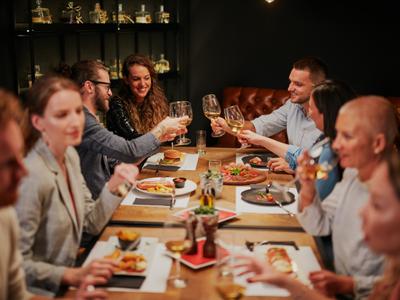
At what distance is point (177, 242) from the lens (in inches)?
83.6

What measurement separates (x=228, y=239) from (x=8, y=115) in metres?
0.85

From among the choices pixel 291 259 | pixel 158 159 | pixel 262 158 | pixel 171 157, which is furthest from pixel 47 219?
pixel 262 158

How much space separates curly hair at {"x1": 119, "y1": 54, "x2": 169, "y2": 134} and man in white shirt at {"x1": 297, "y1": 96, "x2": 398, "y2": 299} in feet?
7.22

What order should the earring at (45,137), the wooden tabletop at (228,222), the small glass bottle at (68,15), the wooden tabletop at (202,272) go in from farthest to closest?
1. the small glass bottle at (68,15)
2. the wooden tabletop at (228,222)
3. the earring at (45,137)
4. the wooden tabletop at (202,272)

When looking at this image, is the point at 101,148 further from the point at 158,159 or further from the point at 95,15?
the point at 95,15

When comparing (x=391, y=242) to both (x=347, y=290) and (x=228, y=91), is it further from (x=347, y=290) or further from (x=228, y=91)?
(x=228, y=91)

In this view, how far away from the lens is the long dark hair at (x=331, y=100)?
2686mm

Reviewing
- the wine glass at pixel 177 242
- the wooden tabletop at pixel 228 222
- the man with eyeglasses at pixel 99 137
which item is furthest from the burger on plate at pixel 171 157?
the wine glass at pixel 177 242

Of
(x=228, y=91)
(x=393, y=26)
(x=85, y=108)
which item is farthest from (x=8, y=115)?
(x=393, y=26)

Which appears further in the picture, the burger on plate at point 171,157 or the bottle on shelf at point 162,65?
the bottle on shelf at point 162,65

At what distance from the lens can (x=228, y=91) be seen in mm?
5383

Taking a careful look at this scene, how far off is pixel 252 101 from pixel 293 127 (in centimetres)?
126

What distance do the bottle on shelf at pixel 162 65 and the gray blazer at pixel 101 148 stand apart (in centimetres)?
209

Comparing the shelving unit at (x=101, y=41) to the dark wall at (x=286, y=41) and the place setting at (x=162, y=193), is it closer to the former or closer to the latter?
the dark wall at (x=286, y=41)
